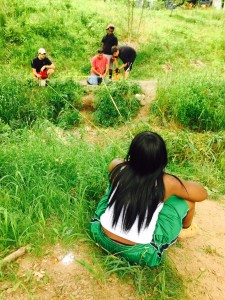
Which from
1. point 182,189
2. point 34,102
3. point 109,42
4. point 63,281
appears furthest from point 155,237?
point 109,42

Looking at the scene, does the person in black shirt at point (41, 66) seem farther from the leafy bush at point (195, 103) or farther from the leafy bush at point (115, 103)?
the leafy bush at point (195, 103)

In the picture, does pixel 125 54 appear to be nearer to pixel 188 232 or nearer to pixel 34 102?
pixel 34 102

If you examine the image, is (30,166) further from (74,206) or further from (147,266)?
(147,266)

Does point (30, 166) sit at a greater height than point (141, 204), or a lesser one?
lesser

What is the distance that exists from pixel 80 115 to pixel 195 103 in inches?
92.6

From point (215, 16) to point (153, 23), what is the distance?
383 centimetres

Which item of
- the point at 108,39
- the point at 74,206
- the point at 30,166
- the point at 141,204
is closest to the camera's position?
the point at 141,204

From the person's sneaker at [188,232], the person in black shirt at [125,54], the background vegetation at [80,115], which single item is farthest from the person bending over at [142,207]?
the person in black shirt at [125,54]

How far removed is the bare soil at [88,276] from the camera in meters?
2.19

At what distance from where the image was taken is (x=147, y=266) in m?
2.38

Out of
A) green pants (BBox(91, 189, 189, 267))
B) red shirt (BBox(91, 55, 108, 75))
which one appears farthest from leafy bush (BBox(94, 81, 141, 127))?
green pants (BBox(91, 189, 189, 267))

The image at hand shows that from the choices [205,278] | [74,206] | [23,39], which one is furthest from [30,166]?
[23,39]

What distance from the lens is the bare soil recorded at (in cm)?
219

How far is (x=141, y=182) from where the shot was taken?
2.21 m
